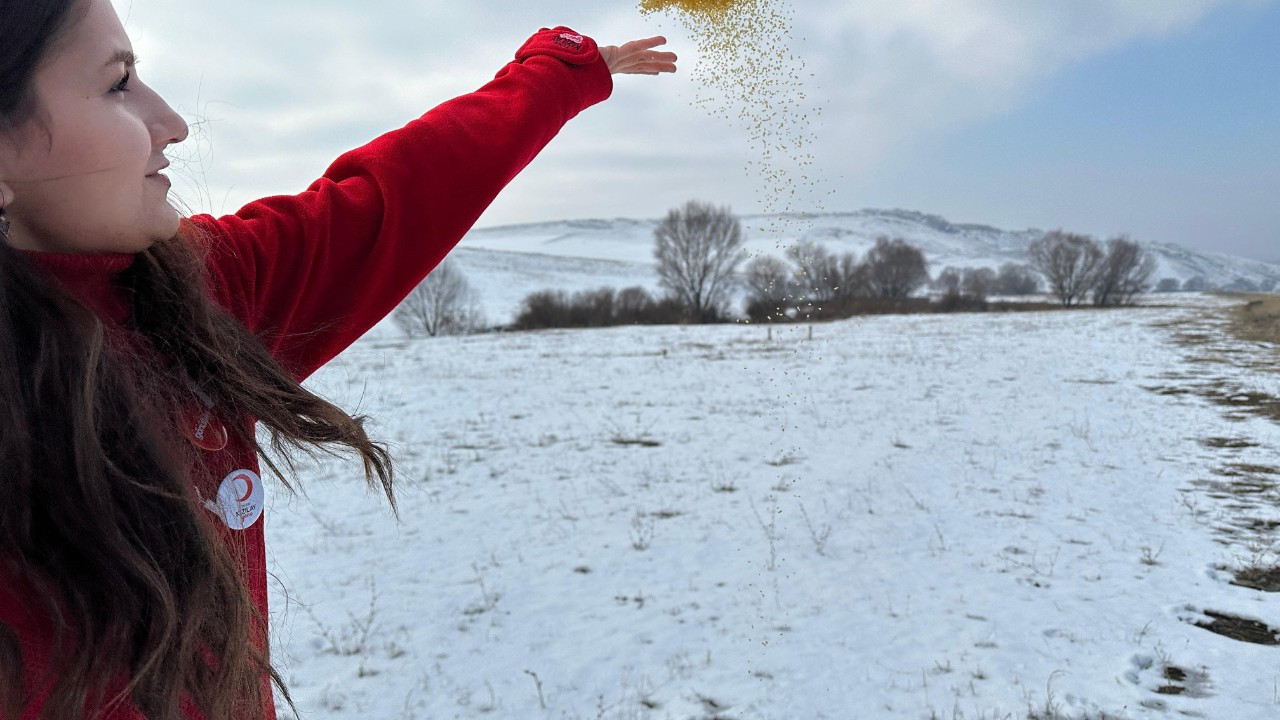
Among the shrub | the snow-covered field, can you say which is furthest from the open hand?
the shrub

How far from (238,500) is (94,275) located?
347mm

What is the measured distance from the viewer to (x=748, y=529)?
5.92 meters

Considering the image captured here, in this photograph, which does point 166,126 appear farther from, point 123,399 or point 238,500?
point 238,500

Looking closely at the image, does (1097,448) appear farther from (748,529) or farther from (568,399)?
(568,399)

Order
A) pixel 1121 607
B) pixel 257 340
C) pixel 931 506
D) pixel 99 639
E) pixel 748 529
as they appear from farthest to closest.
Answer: pixel 931 506 → pixel 748 529 → pixel 1121 607 → pixel 257 340 → pixel 99 639

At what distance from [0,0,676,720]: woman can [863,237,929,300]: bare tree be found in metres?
33.6

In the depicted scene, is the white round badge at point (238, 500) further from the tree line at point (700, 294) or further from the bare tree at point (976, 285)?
the bare tree at point (976, 285)

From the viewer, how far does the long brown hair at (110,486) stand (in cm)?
73

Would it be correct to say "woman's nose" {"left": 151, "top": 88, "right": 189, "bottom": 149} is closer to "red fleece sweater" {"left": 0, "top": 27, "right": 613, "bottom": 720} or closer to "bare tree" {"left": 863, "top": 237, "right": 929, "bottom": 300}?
"red fleece sweater" {"left": 0, "top": 27, "right": 613, "bottom": 720}

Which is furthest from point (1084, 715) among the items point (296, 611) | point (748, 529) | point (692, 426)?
point (692, 426)

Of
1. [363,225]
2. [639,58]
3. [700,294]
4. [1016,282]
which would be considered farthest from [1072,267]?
[363,225]

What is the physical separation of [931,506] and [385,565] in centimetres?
460

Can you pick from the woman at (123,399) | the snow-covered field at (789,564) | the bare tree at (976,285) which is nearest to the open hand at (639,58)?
the woman at (123,399)

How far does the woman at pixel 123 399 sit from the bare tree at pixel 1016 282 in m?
77.9
